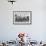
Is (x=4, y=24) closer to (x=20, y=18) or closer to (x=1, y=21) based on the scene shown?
(x=1, y=21)

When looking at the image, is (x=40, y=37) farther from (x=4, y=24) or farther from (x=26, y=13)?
(x=4, y=24)

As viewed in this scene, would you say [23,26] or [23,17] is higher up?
[23,17]

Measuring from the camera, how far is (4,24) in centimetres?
568

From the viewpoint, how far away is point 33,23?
5609mm

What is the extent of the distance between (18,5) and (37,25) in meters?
1.15

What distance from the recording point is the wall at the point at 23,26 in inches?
221

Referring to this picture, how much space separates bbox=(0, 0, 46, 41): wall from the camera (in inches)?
221

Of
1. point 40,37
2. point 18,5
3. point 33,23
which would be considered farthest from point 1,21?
point 40,37

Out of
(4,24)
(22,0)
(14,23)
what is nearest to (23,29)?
(14,23)

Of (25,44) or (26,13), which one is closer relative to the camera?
(25,44)

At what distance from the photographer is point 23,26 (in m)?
5.65

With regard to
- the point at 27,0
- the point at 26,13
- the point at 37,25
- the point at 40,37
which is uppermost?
the point at 27,0

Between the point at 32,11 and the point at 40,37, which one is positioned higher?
the point at 32,11

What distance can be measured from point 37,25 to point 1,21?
4.97ft
